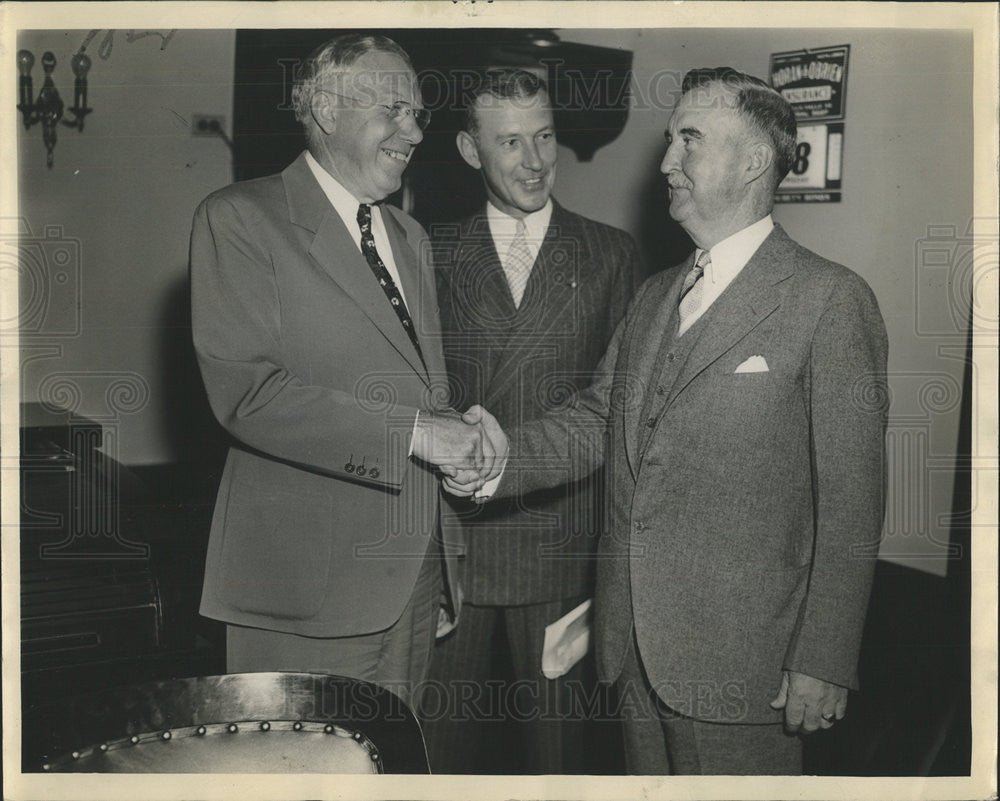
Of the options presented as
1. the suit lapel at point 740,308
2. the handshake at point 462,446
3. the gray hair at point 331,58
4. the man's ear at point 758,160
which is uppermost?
the gray hair at point 331,58

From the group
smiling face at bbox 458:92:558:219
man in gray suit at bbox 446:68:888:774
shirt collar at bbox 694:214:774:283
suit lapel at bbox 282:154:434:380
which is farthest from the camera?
smiling face at bbox 458:92:558:219

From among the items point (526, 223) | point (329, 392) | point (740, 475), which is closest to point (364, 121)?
point (526, 223)

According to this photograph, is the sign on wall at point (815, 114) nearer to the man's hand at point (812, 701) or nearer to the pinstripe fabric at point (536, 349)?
the pinstripe fabric at point (536, 349)

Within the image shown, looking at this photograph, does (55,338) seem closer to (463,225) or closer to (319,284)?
(319,284)

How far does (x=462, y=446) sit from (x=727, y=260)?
2.35 ft

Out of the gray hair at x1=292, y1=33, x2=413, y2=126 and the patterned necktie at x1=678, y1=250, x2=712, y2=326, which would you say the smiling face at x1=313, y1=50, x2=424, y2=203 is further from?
the patterned necktie at x1=678, y1=250, x2=712, y2=326

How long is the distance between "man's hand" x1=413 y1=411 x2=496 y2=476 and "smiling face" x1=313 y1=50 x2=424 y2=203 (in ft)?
1.76

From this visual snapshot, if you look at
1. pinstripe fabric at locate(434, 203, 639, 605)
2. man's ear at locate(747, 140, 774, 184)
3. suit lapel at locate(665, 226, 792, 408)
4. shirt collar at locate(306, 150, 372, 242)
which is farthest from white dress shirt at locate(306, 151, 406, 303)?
man's ear at locate(747, 140, 774, 184)

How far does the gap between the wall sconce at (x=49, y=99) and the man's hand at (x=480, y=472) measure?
1171 millimetres

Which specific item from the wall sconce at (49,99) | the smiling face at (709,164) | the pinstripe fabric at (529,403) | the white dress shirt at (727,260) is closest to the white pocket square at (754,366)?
the white dress shirt at (727,260)

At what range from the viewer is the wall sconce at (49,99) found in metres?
2.21

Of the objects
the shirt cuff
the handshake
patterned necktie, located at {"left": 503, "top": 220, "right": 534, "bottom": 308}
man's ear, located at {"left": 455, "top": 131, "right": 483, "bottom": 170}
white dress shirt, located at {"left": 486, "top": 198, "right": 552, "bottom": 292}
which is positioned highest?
man's ear, located at {"left": 455, "top": 131, "right": 483, "bottom": 170}

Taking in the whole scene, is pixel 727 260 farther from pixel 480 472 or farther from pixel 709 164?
pixel 480 472

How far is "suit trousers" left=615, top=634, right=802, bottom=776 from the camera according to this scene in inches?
79.0
